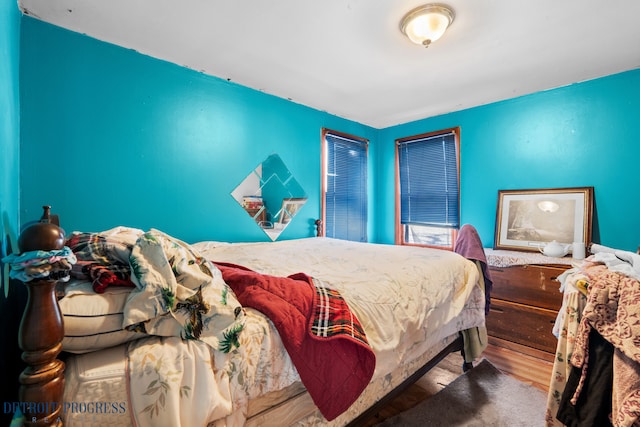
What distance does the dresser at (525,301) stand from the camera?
2410 millimetres

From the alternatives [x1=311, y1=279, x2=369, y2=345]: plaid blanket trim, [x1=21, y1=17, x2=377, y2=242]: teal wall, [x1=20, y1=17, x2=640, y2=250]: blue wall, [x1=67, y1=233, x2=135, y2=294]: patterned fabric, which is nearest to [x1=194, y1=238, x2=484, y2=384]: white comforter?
[x1=311, y1=279, x2=369, y2=345]: plaid blanket trim

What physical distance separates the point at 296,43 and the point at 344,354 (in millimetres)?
2129

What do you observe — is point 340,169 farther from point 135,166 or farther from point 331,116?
point 135,166

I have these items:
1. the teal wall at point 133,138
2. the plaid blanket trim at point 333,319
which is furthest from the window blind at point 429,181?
the plaid blanket trim at point 333,319

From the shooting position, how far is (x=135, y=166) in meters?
2.23

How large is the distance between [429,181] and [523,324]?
78.8 inches

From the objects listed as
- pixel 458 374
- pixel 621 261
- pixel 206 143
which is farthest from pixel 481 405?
pixel 206 143

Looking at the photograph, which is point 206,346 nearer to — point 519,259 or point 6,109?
point 6,109

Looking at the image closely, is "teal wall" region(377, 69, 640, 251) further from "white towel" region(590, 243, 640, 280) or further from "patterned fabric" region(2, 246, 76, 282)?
"patterned fabric" region(2, 246, 76, 282)

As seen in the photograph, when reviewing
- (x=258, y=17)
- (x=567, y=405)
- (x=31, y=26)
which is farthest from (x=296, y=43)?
(x=567, y=405)

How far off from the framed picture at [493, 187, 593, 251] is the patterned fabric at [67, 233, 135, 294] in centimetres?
347

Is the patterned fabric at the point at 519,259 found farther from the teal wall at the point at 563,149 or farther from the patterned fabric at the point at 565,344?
the patterned fabric at the point at 565,344

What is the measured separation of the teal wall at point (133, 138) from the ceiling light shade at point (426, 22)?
169cm

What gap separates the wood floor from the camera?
1780 mm
